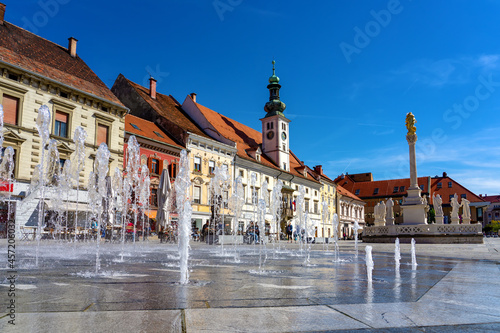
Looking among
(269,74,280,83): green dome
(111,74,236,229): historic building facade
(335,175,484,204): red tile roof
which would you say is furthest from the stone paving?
(335,175,484,204): red tile roof

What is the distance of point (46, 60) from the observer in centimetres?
2486

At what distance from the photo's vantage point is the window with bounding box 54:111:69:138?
24.0 meters

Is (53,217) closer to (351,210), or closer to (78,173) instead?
(78,173)

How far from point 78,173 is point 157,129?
10.2m

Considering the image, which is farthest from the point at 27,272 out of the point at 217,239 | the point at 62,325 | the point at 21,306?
the point at 217,239

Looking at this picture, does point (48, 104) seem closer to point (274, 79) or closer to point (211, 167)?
point (211, 167)

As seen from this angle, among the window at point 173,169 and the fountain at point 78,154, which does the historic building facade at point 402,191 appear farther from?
the fountain at point 78,154

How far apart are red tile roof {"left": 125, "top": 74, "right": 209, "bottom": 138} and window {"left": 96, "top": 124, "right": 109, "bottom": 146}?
853 cm

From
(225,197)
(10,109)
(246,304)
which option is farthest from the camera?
(225,197)

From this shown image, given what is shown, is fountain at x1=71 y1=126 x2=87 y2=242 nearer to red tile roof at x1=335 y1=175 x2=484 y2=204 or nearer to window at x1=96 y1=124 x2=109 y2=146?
window at x1=96 y1=124 x2=109 y2=146

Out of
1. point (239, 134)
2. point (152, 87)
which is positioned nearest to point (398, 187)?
point (239, 134)

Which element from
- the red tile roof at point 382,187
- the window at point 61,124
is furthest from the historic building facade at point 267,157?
the red tile roof at point 382,187

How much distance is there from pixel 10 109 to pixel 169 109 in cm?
1809

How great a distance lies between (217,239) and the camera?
21172 millimetres
